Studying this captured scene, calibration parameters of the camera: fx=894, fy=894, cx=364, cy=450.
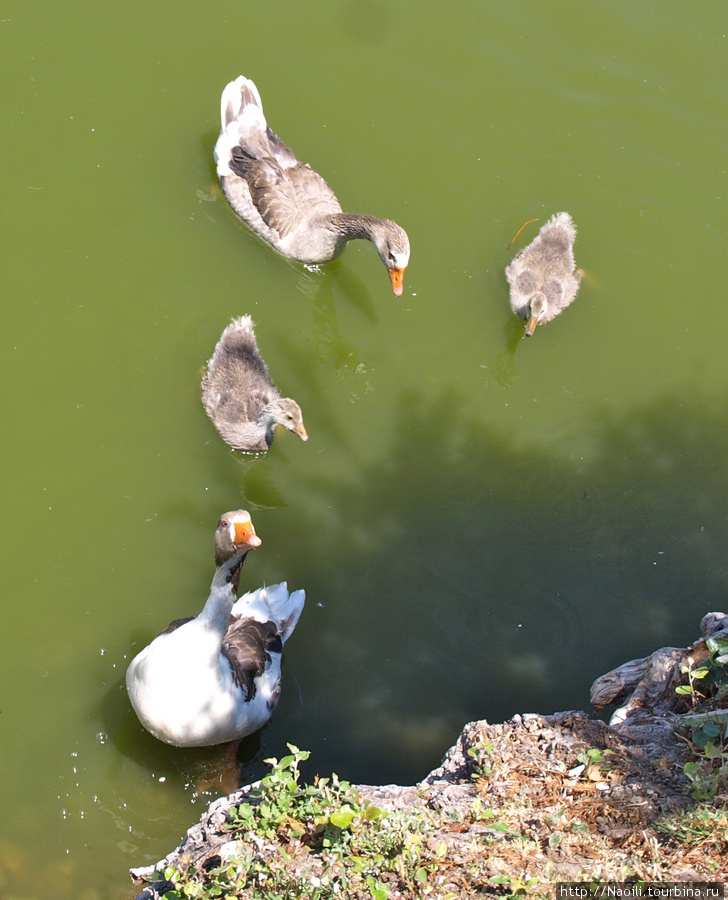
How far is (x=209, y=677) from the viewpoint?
5.83 metres

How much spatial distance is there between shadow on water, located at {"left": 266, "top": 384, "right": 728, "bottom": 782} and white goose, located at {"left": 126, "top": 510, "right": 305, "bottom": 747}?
56 cm

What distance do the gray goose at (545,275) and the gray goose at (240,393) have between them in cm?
233

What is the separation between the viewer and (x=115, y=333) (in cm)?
801

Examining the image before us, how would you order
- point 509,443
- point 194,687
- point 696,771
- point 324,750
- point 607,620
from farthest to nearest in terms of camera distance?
point 509,443 → point 607,620 → point 324,750 → point 194,687 → point 696,771

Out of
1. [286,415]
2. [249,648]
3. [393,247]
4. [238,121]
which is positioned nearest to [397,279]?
[393,247]

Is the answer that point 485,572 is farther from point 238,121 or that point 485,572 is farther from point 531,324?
point 238,121

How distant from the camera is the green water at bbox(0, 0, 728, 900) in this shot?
6.54 metres

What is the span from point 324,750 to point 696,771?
2733 mm

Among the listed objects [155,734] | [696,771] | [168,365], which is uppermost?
[168,365]

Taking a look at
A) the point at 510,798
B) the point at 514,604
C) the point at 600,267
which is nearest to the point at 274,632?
the point at 514,604

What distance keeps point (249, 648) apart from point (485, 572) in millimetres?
2023

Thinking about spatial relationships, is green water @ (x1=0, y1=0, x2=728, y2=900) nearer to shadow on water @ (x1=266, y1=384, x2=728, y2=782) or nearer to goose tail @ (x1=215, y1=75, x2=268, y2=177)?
shadow on water @ (x1=266, y1=384, x2=728, y2=782)

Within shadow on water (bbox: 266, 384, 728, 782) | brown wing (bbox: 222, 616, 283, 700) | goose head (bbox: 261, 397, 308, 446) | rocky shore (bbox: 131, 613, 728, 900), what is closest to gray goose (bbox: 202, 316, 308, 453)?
goose head (bbox: 261, 397, 308, 446)

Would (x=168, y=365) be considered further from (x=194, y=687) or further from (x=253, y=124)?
(x=194, y=687)
